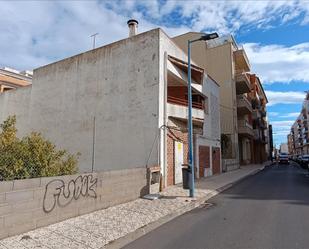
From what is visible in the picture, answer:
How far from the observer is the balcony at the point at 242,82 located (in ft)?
116

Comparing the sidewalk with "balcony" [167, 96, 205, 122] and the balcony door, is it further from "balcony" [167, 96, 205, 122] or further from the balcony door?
"balcony" [167, 96, 205, 122]

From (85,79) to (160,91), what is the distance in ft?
18.1

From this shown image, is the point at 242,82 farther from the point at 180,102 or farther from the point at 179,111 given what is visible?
the point at 179,111

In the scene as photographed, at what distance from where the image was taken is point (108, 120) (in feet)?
54.7

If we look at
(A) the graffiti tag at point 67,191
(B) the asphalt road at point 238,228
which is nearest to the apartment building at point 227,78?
(B) the asphalt road at point 238,228

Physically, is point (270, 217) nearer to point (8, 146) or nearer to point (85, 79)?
point (8, 146)

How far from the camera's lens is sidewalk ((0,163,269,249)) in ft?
20.0

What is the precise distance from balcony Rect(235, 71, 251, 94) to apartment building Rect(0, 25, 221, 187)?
15391mm

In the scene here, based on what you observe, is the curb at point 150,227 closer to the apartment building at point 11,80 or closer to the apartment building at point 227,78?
the apartment building at point 227,78

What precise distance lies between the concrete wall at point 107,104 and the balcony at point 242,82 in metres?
21.5

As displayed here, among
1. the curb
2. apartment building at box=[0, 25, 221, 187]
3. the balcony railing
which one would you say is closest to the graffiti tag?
the curb

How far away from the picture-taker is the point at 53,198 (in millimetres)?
7668

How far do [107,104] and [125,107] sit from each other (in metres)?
1.29

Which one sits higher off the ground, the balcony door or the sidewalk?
the balcony door
